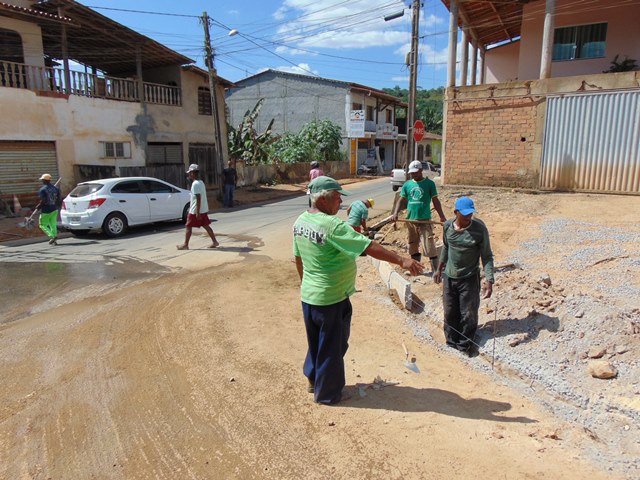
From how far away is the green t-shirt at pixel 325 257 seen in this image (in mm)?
3199

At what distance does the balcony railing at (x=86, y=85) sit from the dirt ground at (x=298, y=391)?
39.3 ft

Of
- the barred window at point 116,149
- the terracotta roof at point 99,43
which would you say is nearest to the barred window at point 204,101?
the terracotta roof at point 99,43

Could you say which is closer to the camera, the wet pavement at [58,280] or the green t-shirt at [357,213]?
the green t-shirt at [357,213]

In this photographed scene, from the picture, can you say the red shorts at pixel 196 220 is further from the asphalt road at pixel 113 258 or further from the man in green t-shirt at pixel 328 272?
the man in green t-shirt at pixel 328 272

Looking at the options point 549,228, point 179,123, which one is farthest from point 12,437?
point 179,123

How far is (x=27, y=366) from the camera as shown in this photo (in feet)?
14.3

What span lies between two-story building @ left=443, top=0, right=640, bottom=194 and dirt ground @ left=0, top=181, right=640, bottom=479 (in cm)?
540

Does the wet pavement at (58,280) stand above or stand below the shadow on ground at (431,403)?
above

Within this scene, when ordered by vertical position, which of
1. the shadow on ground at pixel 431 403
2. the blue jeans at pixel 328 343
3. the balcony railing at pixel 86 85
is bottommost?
the shadow on ground at pixel 431 403

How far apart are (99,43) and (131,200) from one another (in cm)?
1016

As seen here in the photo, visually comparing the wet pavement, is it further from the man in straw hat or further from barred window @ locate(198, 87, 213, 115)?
barred window @ locate(198, 87, 213, 115)

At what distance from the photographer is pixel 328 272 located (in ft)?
11.0

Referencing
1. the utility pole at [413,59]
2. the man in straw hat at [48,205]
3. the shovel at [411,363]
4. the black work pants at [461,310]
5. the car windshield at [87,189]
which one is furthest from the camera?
the utility pole at [413,59]

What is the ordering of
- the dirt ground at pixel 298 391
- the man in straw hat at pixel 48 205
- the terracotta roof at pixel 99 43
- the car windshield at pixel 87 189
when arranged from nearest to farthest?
the dirt ground at pixel 298 391, the man in straw hat at pixel 48 205, the car windshield at pixel 87 189, the terracotta roof at pixel 99 43
